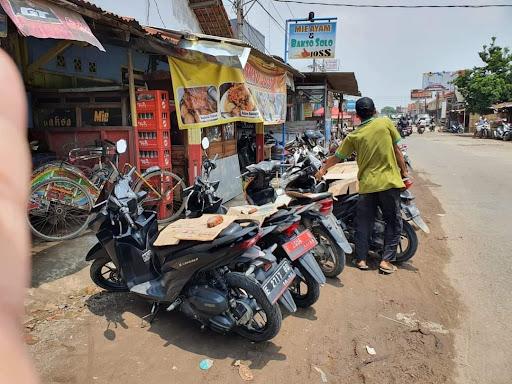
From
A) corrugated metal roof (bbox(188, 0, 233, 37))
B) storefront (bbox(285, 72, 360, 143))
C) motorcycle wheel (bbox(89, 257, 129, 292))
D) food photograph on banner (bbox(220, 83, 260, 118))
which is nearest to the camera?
motorcycle wheel (bbox(89, 257, 129, 292))

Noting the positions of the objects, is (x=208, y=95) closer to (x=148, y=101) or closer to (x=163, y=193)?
(x=148, y=101)

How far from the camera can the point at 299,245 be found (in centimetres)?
355

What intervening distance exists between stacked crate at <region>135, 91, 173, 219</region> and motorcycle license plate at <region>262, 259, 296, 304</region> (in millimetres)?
3513

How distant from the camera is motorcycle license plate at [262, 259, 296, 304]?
2.99 metres

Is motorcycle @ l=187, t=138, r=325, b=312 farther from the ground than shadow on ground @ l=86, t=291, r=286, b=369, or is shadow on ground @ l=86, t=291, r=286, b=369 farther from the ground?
motorcycle @ l=187, t=138, r=325, b=312

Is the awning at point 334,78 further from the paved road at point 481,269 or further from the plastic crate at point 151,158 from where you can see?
the plastic crate at point 151,158

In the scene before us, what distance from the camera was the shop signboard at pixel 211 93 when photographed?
646 centimetres

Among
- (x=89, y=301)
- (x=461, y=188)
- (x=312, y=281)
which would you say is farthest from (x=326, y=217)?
(x=461, y=188)

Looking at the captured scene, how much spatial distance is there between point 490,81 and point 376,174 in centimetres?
3425

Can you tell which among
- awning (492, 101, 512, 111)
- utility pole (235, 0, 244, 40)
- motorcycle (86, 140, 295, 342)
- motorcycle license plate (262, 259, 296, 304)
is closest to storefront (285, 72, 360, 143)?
utility pole (235, 0, 244, 40)

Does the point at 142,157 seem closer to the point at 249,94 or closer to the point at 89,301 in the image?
the point at 249,94

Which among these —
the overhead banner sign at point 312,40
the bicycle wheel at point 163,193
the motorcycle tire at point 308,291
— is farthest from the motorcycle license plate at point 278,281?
the overhead banner sign at point 312,40

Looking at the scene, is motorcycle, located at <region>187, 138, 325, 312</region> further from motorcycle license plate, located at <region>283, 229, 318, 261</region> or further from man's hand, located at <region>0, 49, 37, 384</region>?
man's hand, located at <region>0, 49, 37, 384</region>

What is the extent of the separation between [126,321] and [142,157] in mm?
3286
